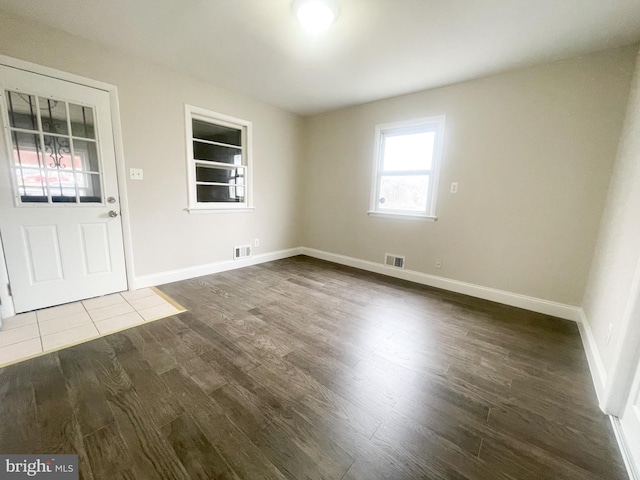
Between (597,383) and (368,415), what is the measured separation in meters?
1.57

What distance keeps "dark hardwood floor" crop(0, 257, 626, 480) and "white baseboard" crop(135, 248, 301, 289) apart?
3.40 feet

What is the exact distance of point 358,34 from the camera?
7.17 feet

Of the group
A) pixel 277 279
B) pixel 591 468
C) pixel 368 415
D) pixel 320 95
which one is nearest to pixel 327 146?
pixel 320 95

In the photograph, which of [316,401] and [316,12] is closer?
[316,401]

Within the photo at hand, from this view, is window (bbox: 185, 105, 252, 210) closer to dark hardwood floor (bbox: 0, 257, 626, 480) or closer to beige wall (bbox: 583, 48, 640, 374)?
dark hardwood floor (bbox: 0, 257, 626, 480)

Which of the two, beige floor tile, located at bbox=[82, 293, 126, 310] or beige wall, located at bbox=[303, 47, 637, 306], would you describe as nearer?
beige wall, located at bbox=[303, 47, 637, 306]

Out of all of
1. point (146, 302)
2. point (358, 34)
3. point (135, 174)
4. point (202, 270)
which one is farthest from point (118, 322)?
point (358, 34)

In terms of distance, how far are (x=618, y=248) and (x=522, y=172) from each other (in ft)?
3.95

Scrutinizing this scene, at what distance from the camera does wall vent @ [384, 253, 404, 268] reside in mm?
3781

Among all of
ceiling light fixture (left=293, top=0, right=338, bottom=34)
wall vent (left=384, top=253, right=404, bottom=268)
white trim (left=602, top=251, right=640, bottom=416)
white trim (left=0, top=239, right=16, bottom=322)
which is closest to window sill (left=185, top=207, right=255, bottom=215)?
white trim (left=0, top=239, right=16, bottom=322)

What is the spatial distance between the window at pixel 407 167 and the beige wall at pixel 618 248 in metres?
1.55

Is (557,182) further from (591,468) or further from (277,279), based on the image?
(277,279)

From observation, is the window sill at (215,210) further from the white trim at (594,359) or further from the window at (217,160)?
the white trim at (594,359)

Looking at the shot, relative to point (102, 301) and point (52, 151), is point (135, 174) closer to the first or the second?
point (52, 151)
